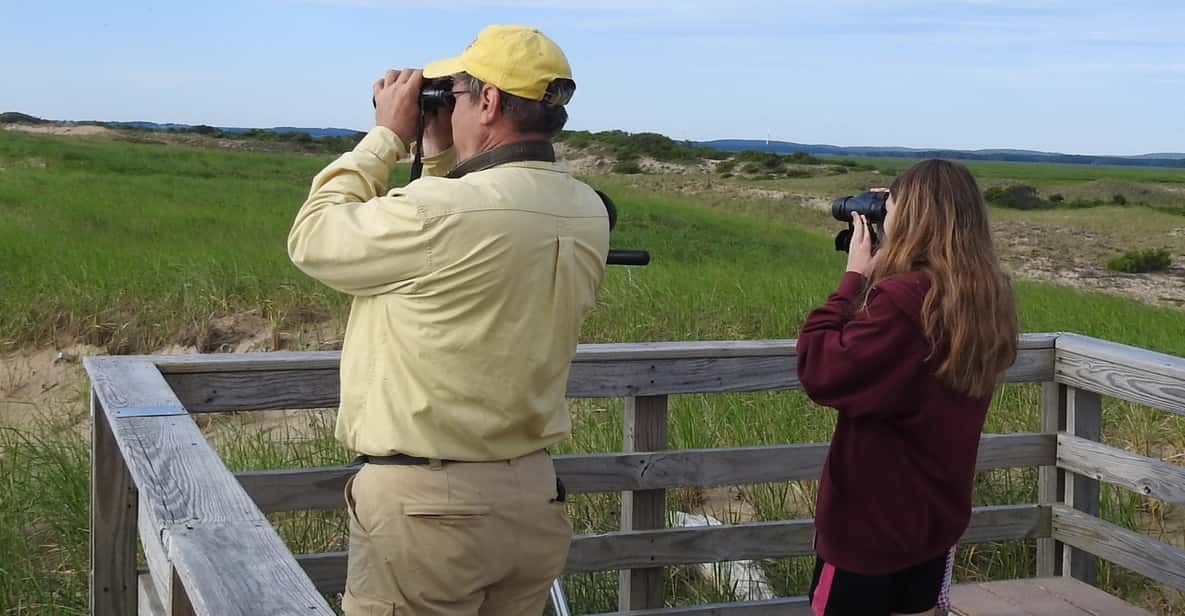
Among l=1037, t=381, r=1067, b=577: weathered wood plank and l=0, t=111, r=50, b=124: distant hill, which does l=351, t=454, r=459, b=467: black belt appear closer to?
l=1037, t=381, r=1067, b=577: weathered wood plank

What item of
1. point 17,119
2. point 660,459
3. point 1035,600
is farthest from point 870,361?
point 17,119

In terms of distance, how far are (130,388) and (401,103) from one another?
2.75 feet

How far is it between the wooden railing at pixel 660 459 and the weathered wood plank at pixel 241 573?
0.46 m

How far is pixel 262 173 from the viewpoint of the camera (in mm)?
29016

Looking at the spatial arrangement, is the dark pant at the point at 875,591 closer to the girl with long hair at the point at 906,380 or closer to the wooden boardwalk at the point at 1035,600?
the girl with long hair at the point at 906,380

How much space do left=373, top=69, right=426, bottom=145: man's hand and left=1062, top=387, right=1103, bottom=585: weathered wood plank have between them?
2460mm

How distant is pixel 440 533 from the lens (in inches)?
82.0

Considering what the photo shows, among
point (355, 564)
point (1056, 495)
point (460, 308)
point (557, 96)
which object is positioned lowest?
point (1056, 495)

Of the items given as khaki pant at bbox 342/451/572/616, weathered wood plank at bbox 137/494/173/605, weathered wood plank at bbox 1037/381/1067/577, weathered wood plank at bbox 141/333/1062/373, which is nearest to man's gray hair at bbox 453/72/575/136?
khaki pant at bbox 342/451/572/616

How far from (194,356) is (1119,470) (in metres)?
2.54

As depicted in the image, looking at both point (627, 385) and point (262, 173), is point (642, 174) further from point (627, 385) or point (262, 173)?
point (627, 385)

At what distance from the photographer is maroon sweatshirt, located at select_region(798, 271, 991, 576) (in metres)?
2.45

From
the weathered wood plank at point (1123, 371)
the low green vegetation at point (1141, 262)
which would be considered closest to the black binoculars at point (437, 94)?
the weathered wood plank at point (1123, 371)

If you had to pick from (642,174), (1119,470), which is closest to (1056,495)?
(1119,470)
